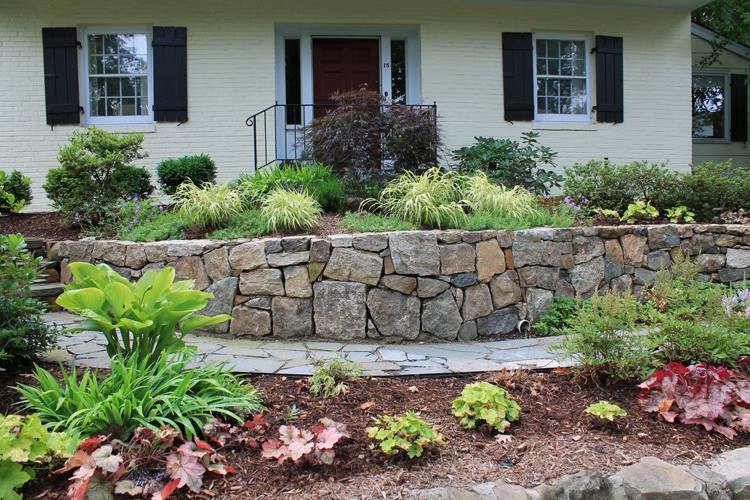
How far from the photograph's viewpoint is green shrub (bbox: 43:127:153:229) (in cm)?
577

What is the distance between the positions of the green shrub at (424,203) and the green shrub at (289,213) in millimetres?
754

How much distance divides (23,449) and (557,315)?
391 cm

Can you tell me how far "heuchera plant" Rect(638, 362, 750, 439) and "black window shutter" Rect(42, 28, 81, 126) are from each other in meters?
7.48

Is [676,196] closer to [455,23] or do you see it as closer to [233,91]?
[455,23]

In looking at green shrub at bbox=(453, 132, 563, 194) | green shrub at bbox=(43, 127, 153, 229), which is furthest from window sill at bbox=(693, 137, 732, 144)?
green shrub at bbox=(43, 127, 153, 229)

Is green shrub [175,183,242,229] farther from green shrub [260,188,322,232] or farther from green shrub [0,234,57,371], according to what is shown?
green shrub [0,234,57,371]

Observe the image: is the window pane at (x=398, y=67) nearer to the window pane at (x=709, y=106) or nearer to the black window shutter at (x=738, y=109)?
the window pane at (x=709, y=106)

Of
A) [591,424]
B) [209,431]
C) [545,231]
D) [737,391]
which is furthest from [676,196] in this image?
[209,431]

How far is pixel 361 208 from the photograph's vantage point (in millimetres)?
5543

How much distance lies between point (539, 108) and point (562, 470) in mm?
7090

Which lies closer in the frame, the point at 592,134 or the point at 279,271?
the point at 279,271

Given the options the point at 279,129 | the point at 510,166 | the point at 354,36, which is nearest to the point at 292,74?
the point at 279,129

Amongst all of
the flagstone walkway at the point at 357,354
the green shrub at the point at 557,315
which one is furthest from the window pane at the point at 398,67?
the flagstone walkway at the point at 357,354

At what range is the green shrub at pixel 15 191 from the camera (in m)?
6.67
